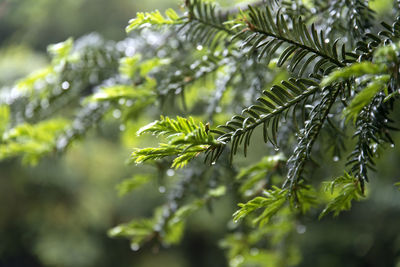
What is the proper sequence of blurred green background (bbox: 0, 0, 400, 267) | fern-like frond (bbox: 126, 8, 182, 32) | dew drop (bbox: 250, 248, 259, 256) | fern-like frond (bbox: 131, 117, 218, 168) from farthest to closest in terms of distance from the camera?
1. blurred green background (bbox: 0, 0, 400, 267)
2. dew drop (bbox: 250, 248, 259, 256)
3. fern-like frond (bbox: 126, 8, 182, 32)
4. fern-like frond (bbox: 131, 117, 218, 168)

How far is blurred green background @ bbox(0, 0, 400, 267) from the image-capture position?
1506 millimetres

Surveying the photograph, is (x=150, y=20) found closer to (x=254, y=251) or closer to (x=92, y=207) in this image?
(x=254, y=251)

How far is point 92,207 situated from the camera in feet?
7.12

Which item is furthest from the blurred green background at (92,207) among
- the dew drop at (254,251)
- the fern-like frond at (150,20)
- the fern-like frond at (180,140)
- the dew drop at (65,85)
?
the fern-like frond at (180,140)

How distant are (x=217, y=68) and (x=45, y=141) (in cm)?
44

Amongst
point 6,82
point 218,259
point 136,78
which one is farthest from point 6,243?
point 136,78

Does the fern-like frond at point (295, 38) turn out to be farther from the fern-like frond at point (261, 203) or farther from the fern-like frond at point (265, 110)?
the fern-like frond at point (261, 203)

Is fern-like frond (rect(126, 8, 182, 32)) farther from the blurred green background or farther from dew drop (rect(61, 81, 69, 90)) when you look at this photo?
the blurred green background

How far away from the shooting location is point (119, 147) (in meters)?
2.40

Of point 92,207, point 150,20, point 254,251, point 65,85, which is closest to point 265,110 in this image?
point 150,20

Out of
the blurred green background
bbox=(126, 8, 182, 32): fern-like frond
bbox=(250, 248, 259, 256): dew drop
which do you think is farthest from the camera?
the blurred green background

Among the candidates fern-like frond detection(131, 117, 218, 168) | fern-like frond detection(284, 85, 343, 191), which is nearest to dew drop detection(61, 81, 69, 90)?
fern-like frond detection(131, 117, 218, 168)

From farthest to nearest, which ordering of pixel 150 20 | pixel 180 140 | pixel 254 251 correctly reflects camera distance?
1. pixel 254 251
2. pixel 150 20
3. pixel 180 140

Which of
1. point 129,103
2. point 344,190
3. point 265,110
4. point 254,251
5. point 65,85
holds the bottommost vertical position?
point 254,251
